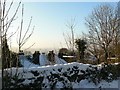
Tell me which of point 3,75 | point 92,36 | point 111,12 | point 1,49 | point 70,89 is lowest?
point 70,89

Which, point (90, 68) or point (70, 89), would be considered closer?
point (70, 89)

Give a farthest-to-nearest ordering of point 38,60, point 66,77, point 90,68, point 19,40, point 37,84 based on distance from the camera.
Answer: point 38,60, point 90,68, point 66,77, point 37,84, point 19,40

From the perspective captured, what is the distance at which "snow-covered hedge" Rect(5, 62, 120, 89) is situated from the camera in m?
6.33

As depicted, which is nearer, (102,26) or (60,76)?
(60,76)

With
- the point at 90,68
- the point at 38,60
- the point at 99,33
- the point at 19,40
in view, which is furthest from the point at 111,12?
the point at 19,40

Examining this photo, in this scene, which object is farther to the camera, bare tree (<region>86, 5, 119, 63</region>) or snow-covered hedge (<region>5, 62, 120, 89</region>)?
bare tree (<region>86, 5, 119, 63</region>)

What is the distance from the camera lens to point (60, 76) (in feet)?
22.2

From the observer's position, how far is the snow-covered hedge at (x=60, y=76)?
6.33 meters

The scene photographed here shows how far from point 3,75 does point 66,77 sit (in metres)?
1.95

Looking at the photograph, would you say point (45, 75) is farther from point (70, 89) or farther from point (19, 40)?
point (19, 40)

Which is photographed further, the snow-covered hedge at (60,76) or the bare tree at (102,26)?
the bare tree at (102,26)

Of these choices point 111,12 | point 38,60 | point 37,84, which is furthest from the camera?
point 111,12

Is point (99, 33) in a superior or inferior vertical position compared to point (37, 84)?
superior

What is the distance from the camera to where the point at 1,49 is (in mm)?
4676
